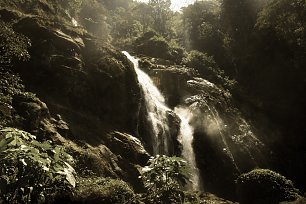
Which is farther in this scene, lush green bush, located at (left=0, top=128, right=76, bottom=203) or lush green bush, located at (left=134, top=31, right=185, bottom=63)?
lush green bush, located at (left=134, top=31, right=185, bottom=63)

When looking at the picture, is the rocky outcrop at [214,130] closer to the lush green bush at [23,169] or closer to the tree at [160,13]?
the lush green bush at [23,169]

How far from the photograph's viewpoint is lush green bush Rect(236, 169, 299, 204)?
51.8 ft

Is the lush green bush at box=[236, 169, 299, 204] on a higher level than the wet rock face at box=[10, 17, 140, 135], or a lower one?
lower

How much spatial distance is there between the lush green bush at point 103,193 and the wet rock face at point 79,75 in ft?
22.8

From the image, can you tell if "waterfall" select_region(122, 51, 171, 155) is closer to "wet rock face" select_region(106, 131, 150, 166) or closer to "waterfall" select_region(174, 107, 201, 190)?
"waterfall" select_region(174, 107, 201, 190)

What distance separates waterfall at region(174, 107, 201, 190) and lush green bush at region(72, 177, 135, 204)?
8.62 m

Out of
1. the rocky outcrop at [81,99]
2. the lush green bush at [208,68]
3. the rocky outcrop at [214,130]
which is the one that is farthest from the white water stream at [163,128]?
the lush green bush at [208,68]

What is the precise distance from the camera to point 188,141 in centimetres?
2166

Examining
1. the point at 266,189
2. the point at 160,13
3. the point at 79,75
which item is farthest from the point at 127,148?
the point at 160,13

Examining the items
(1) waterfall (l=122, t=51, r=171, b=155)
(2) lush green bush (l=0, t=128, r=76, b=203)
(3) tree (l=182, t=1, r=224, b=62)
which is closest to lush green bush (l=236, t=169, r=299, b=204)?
(1) waterfall (l=122, t=51, r=171, b=155)

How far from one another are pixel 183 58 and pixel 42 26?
64.4 ft

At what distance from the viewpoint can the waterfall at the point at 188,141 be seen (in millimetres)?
19798

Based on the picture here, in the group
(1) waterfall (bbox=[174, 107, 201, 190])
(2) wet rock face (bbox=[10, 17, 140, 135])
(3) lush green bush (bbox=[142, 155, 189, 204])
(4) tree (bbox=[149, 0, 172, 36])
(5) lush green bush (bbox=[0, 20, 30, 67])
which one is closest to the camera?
(3) lush green bush (bbox=[142, 155, 189, 204])

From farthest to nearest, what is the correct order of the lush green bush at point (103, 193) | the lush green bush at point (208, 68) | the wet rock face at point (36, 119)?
the lush green bush at point (208, 68) < the wet rock face at point (36, 119) < the lush green bush at point (103, 193)
